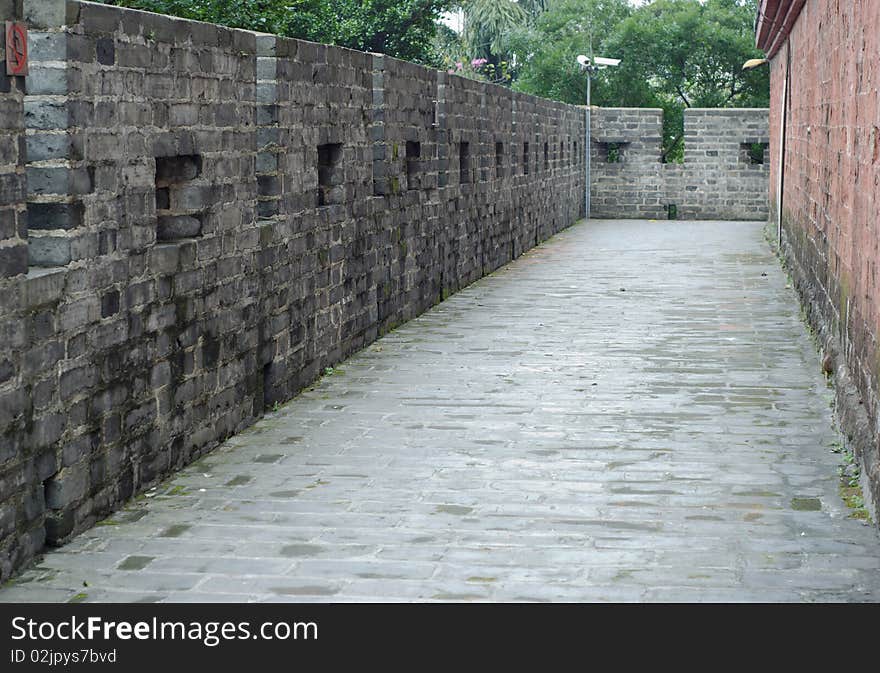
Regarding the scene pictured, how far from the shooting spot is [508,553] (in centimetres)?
557

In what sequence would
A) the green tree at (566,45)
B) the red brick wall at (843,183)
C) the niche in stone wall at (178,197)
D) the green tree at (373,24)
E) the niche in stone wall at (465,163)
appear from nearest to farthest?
the red brick wall at (843,183)
the niche in stone wall at (178,197)
the niche in stone wall at (465,163)
the green tree at (373,24)
the green tree at (566,45)

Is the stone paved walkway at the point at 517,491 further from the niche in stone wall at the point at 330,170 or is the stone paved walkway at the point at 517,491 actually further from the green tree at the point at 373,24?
the green tree at the point at 373,24

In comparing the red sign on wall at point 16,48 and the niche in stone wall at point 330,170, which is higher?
the red sign on wall at point 16,48

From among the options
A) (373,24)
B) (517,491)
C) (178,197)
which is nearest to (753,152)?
(373,24)

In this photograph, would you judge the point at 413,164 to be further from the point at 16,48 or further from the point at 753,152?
the point at 753,152

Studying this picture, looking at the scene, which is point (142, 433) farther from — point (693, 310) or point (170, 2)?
point (170, 2)

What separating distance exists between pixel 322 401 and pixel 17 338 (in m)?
3.69

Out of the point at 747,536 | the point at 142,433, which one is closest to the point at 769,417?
the point at 747,536

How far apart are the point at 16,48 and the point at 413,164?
808 cm

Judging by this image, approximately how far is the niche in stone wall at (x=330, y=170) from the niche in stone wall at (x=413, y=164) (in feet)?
8.80

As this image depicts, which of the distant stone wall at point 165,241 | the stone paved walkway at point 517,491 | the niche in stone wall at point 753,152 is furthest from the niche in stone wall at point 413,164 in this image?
the niche in stone wall at point 753,152

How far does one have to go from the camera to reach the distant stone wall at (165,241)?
553 cm

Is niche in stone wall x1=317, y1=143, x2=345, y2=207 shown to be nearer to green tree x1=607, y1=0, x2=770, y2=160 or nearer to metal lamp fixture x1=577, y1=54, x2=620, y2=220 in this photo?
metal lamp fixture x1=577, y1=54, x2=620, y2=220

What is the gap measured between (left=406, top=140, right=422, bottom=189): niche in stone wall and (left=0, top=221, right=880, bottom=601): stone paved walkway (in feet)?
6.34
